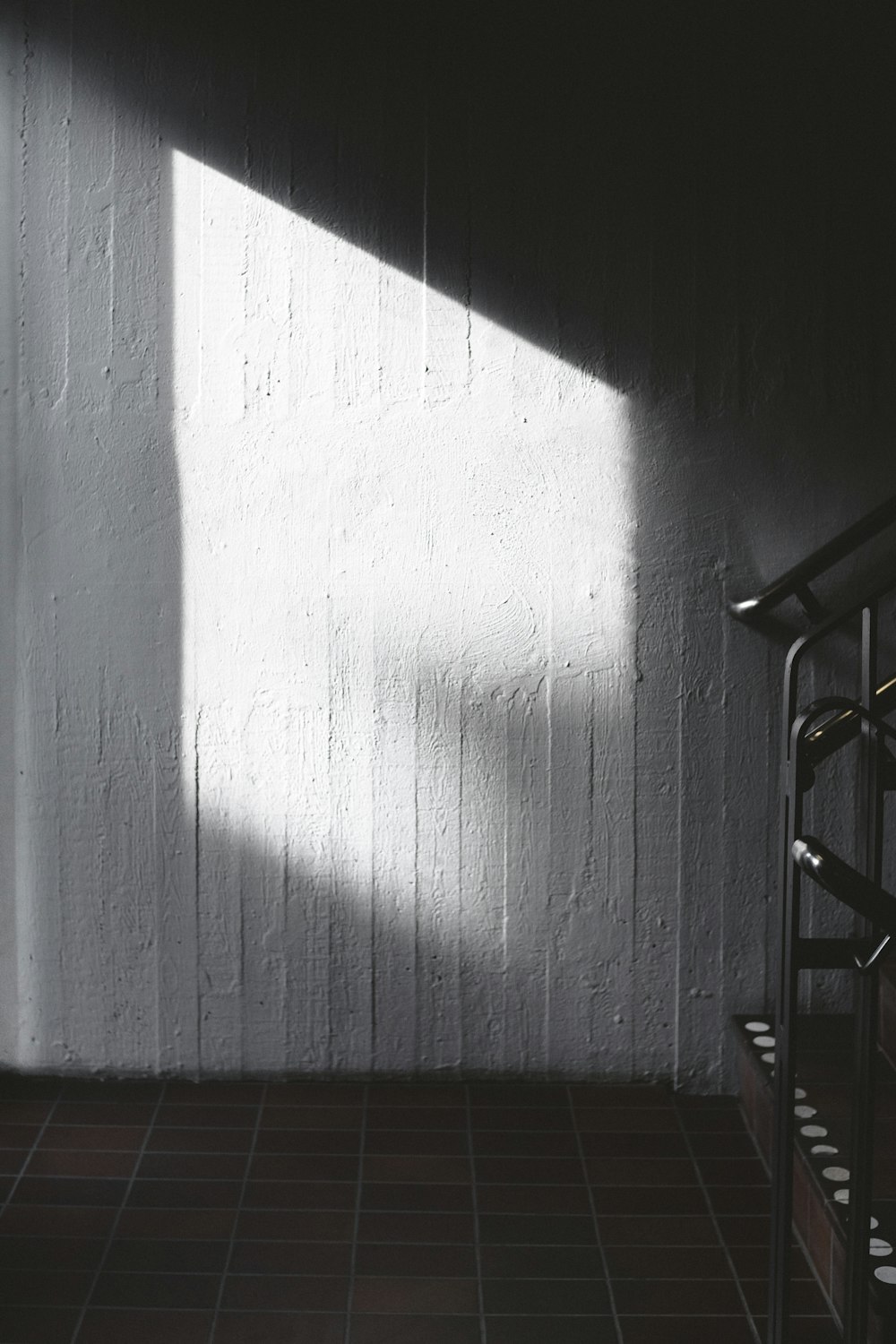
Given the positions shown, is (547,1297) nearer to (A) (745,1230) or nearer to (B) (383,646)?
(A) (745,1230)

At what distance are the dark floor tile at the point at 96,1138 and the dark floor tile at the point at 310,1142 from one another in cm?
27

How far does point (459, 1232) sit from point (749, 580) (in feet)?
5.03

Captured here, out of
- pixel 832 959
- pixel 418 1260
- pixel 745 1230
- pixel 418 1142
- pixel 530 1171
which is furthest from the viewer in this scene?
pixel 418 1142

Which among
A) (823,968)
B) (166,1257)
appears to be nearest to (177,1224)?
(166,1257)

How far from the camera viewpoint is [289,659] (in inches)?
121

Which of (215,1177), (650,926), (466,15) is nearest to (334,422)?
(466,15)

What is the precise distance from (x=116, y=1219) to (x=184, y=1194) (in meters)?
0.14

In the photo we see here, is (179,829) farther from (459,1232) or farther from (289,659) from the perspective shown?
(459,1232)

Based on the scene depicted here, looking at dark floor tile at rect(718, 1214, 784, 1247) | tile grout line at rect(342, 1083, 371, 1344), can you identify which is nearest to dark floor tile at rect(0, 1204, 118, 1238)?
tile grout line at rect(342, 1083, 371, 1344)

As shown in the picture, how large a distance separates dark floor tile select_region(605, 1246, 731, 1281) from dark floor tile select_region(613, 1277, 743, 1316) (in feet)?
0.05

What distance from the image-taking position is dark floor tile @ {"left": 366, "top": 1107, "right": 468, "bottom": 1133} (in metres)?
2.92

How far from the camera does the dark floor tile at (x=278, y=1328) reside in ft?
7.08

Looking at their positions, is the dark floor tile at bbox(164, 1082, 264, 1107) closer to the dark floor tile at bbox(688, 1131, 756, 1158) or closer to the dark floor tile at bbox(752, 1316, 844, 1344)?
the dark floor tile at bbox(688, 1131, 756, 1158)

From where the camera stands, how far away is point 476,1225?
251 centimetres
